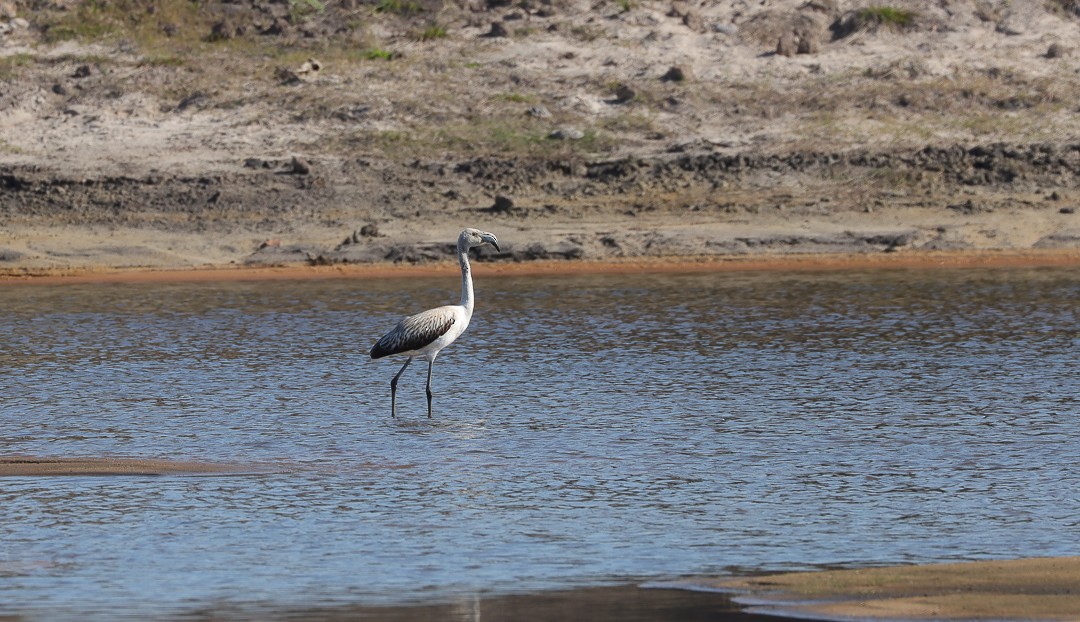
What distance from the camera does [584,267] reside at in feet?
68.9

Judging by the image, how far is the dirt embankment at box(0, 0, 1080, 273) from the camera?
71.5ft

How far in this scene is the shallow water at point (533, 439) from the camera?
314 inches

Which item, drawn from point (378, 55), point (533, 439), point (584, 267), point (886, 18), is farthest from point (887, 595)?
point (886, 18)

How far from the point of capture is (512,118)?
23984 millimetres

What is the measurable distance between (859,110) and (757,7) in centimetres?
330

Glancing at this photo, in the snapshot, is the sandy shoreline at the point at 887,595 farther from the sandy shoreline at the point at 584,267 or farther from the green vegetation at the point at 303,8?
the green vegetation at the point at 303,8

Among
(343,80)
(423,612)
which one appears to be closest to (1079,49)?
(343,80)

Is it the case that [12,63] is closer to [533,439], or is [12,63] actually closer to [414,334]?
[414,334]

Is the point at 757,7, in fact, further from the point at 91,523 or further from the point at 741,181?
the point at 91,523

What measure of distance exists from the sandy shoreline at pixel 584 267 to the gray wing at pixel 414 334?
316 inches

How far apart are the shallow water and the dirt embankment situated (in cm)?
298

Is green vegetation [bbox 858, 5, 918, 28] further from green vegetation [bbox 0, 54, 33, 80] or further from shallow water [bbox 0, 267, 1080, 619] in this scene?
green vegetation [bbox 0, 54, 33, 80]

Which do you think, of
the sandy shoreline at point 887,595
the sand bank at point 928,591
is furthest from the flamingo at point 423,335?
the sand bank at point 928,591

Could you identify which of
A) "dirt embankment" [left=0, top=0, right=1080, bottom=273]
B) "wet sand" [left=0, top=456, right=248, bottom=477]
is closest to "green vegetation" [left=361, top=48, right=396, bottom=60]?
"dirt embankment" [left=0, top=0, right=1080, bottom=273]
